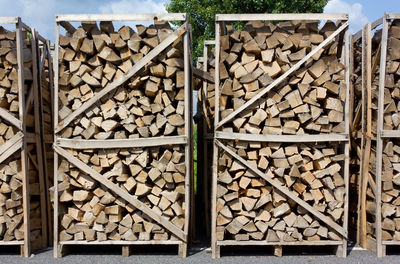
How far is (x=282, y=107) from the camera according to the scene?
406 centimetres

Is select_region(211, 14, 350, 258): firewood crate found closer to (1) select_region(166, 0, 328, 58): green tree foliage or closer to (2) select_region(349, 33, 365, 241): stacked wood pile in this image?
(2) select_region(349, 33, 365, 241): stacked wood pile

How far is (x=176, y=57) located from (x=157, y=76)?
0.31 meters

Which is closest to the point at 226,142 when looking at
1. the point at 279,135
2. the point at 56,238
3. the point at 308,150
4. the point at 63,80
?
the point at 279,135

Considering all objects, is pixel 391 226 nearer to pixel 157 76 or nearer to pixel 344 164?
pixel 344 164

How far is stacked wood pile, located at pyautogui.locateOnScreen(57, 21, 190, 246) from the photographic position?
13.3ft

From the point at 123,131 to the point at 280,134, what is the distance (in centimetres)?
180

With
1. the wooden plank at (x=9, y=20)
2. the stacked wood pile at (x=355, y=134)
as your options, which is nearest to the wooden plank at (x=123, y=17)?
the wooden plank at (x=9, y=20)

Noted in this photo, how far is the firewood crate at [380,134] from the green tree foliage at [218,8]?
23.5 ft

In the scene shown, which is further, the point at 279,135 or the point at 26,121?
the point at 26,121

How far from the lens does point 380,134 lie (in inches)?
163

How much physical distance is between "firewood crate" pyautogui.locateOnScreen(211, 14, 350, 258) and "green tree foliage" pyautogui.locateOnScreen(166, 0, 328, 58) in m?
7.20

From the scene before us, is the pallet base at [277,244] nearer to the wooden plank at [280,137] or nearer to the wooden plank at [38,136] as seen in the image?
the wooden plank at [280,137]

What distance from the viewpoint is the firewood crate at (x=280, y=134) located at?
4074mm

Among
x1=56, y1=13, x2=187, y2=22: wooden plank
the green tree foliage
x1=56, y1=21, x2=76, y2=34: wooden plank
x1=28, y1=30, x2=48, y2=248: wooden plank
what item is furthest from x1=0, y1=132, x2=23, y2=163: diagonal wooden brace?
the green tree foliage
